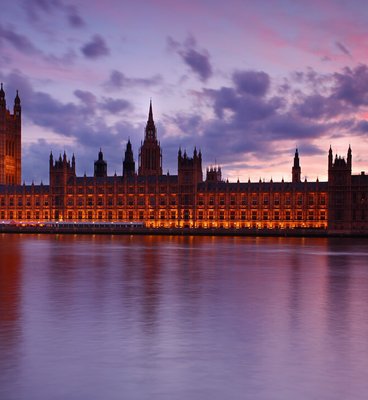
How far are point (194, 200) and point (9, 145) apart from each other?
57.1m

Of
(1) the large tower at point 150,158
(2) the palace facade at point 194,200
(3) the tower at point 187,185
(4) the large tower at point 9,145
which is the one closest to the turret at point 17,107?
(4) the large tower at point 9,145

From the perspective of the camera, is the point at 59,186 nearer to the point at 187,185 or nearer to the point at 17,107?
the point at 187,185

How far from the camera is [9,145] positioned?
14862 centimetres

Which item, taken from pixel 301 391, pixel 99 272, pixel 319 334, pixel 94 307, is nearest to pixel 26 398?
pixel 301 391

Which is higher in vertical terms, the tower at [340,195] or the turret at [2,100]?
the turret at [2,100]

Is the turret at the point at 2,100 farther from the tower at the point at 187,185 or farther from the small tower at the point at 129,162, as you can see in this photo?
the tower at the point at 187,185

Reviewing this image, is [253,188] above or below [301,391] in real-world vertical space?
above

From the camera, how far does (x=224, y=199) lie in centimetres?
11419


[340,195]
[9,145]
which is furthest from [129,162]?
[340,195]

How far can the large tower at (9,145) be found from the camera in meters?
144

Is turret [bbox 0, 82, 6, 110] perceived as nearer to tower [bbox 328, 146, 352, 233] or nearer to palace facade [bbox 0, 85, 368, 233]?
palace facade [bbox 0, 85, 368, 233]

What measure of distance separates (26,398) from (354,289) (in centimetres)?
1814

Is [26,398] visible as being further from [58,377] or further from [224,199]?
[224,199]

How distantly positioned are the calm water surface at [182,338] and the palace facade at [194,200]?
81.1 meters
